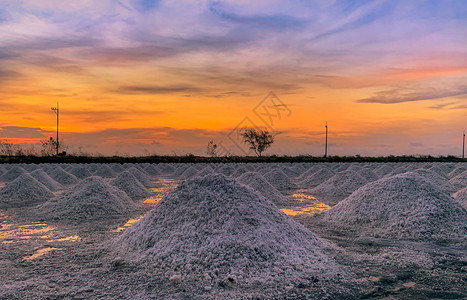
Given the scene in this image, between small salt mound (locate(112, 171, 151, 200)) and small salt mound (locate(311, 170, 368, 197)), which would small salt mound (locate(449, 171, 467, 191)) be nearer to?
small salt mound (locate(311, 170, 368, 197))

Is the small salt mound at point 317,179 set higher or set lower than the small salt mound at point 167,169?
lower

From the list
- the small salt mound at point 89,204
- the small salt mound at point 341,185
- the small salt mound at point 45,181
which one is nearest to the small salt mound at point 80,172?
the small salt mound at point 45,181

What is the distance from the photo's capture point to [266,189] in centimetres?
1369

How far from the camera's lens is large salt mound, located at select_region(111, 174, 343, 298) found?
4848 millimetres

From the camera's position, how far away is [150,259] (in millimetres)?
5449

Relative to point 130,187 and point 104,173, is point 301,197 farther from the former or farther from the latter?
point 104,173

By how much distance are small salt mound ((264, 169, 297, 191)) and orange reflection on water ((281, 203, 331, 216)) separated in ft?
15.3

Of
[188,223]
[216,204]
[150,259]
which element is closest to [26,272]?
[150,259]

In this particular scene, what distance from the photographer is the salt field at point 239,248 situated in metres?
4.57

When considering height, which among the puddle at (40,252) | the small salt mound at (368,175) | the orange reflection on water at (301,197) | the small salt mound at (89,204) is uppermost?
the small salt mound at (368,175)

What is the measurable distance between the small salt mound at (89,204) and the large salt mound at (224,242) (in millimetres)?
3659

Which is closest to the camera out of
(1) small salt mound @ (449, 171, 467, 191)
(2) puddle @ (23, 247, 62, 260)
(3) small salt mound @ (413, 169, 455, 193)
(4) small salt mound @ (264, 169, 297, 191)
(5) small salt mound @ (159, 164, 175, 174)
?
(2) puddle @ (23, 247, 62, 260)

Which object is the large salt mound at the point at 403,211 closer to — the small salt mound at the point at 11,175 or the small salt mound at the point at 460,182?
the small salt mound at the point at 460,182

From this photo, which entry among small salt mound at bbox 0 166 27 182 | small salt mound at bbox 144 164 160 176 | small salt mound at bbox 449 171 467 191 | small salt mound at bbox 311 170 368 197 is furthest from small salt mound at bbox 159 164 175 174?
small salt mound at bbox 449 171 467 191
